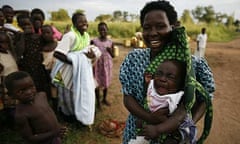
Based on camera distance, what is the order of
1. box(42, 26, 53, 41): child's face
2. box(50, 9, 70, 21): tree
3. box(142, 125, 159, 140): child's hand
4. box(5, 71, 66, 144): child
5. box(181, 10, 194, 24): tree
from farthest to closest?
1. box(50, 9, 70, 21): tree
2. box(181, 10, 194, 24): tree
3. box(42, 26, 53, 41): child's face
4. box(5, 71, 66, 144): child
5. box(142, 125, 159, 140): child's hand

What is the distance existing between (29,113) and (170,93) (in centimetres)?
123

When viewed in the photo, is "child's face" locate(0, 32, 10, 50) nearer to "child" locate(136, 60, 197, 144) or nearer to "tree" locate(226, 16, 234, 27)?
"child" locate(136, 60, 197, 144)

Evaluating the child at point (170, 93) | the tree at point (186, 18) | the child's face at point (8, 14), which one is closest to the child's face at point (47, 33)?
the child's face at point (8, 14)

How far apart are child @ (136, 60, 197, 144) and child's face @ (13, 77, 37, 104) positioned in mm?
1141

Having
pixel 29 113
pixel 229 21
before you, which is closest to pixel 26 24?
pixel 29 113

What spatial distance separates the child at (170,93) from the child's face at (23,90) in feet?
3.75

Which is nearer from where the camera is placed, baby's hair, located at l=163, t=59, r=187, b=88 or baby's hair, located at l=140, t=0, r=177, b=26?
baby's hair, located at l=163, t=59, r=187, b=88

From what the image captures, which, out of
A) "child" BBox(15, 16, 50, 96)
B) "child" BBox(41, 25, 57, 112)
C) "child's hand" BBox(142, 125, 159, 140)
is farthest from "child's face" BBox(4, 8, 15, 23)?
"child's hand" BBox(142, 125, 159, 140)

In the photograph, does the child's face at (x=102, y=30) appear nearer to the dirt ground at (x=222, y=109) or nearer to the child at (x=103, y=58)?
the child at (x=103, y=58)

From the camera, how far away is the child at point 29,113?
191cm

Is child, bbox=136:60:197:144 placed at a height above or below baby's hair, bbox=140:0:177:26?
below

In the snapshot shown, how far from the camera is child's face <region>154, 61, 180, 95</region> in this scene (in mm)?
1236

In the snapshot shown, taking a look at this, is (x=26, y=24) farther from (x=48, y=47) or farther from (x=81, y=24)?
(x=81, y=24)

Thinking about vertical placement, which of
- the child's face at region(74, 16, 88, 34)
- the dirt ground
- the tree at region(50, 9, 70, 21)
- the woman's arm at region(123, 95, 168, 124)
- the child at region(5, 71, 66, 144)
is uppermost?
the tree at region(50, 9, 70, 21)
